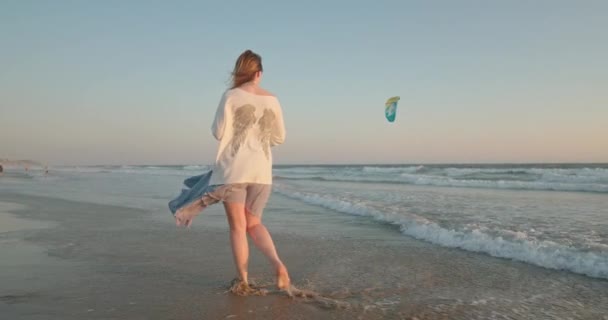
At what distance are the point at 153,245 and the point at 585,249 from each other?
15.3 ft

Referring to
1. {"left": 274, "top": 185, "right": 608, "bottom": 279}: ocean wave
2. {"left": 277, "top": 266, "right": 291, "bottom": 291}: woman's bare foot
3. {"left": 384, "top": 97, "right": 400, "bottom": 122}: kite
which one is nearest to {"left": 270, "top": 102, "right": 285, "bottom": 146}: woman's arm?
{"left": 277, "top": 266, "right": 291, "bottom": 291}: woman's bare foot

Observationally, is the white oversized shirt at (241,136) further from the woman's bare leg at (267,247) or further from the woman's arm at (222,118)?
the woman's bare leg at (267,247)

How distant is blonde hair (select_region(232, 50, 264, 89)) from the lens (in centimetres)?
320

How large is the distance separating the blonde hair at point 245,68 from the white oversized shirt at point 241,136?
126 millimetres

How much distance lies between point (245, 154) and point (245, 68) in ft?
2.05

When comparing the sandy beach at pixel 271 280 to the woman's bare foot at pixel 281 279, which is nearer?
the sandy beach at pixel 271 280

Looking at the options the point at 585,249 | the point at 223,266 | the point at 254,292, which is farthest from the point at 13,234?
the point at 585,249

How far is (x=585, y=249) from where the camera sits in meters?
4.57

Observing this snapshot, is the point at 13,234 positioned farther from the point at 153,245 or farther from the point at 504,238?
the point at 504,238

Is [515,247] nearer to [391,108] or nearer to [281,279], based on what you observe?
[281,279]

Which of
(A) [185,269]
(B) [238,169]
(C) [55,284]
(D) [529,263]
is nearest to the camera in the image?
(B) [238,169]

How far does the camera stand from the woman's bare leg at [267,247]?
A: 319 centimetres

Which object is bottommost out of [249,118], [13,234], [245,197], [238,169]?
[13,234]

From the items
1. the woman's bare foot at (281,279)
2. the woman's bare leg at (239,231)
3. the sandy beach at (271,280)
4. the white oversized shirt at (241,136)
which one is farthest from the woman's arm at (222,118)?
the sandy beach at (271,280)
